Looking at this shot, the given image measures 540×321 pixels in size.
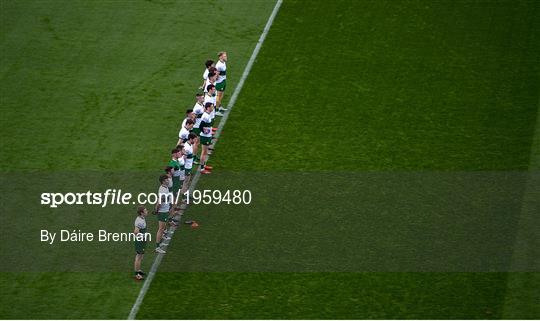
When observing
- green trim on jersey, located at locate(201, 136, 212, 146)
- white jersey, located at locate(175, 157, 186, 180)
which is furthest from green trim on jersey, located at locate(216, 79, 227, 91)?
white jersey, located at locate(175, 157, 186, 180)

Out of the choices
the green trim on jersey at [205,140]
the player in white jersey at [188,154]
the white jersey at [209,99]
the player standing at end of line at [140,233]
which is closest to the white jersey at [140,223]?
the player standing at end of line at [140,233]

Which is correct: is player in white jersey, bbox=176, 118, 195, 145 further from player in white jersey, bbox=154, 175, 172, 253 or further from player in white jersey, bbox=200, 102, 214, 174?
player in white jersey, bbox=154, 175, 172, 253

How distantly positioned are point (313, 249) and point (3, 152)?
7.81 meters

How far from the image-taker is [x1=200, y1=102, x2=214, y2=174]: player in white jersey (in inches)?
812

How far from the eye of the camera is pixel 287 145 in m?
21.9

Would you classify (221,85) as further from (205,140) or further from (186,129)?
(186,129)

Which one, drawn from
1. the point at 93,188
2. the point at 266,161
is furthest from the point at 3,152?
the point at 266,161

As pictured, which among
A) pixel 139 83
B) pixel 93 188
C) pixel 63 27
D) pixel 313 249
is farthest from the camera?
pixel 63 27

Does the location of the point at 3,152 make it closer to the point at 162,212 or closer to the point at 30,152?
the point at 30,152

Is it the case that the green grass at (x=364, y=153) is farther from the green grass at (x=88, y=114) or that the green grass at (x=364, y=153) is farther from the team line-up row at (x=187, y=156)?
the green grass at (x=88, y=114)

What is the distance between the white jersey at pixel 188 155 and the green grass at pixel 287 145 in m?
0.99

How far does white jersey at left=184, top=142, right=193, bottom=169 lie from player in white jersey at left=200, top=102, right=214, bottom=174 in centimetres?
106

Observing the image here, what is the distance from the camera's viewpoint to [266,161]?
69.7ft

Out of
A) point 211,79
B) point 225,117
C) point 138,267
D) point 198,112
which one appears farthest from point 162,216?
point 225,117
